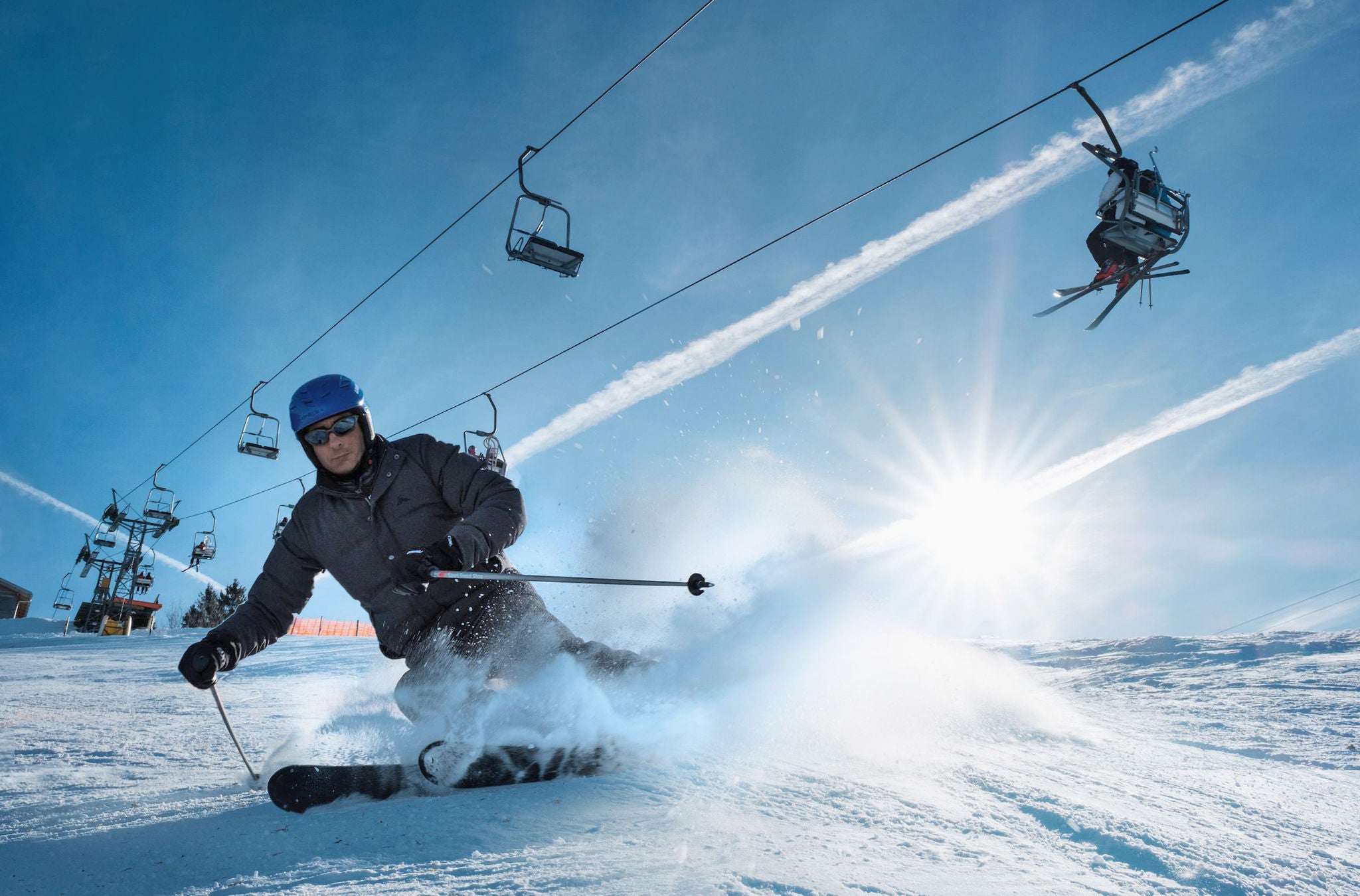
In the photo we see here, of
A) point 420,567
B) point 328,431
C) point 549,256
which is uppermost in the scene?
point 549,256

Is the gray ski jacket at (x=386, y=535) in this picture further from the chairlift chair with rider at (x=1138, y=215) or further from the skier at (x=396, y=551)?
the chairlift chair with rider at (x=1138, y=215)

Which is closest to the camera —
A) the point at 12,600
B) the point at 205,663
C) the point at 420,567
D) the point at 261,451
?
the point at 420,567

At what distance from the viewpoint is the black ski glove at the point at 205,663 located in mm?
2615

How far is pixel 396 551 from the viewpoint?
3033mm

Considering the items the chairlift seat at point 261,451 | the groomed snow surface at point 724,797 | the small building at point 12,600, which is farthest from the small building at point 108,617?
the groomed snow surface at point 724,797

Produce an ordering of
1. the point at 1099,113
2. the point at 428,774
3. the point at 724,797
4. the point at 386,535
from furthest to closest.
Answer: the point at 1099,113, the point at 386,535, the point at 428,774, the point at 724,797

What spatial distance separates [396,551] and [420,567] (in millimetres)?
713

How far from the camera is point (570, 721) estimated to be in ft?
9.31

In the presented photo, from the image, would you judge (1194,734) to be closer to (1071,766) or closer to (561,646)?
(1071,766)

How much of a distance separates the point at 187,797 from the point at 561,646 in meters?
1.48

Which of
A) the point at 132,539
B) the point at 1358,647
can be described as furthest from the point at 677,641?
the point at 132,539

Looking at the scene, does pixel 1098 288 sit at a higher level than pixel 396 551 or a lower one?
higher

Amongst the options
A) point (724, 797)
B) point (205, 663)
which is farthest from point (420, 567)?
point (724, 797)

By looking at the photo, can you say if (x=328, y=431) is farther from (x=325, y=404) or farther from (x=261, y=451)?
(x=261, y=451)
